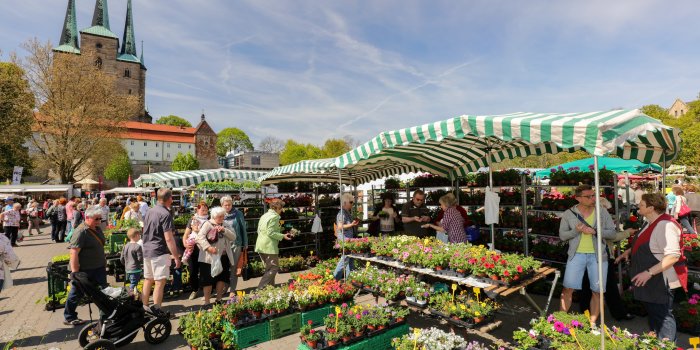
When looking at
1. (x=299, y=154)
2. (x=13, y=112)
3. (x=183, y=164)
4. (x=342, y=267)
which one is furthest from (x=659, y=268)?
(x=299, y=154)

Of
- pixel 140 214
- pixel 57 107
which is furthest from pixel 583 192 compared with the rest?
pixel 57 107

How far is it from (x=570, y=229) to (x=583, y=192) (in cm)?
48

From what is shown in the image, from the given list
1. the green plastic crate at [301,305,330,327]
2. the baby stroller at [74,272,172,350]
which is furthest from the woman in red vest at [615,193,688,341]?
the baby stroller at [74,272,172,350]

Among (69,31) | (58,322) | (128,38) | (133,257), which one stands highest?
(128,38)

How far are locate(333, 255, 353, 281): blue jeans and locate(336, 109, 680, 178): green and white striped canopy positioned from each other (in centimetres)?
164

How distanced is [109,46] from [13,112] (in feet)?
174

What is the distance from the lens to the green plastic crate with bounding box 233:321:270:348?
4285mm

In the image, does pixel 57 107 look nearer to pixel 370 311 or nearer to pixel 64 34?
pixel 370 311

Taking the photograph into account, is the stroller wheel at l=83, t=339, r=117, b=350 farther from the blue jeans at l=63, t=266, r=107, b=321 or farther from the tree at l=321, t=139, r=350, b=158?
the tree at l=321, t=139, r=350, b=158

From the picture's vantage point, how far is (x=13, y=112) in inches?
848

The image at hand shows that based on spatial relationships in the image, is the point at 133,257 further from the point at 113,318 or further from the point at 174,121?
the point at 174,121

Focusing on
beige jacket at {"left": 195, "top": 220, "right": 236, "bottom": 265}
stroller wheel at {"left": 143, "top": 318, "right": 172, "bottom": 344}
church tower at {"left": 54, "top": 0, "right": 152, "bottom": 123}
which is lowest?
stroller wheel at {"left": 143, "top": 318, "right": 172, "bottom": 344}

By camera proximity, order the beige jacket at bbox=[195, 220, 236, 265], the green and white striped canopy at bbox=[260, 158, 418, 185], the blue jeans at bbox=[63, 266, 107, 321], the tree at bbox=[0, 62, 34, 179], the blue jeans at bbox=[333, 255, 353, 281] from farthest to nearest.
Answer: the tree at bbox=[0, 62, 34, 179] → the green and white striped canopy at bbox=[260, 158, 418, 185] → the blue jeans at bbox=[333, 255, 353, 281] → the beige jacket at bbox=[195, 220, 236, 265] → the blue jeans at bbox=[63, 266, 107, 321]

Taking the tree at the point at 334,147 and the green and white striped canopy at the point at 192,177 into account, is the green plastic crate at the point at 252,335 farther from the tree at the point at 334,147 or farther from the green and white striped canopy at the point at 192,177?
the tree at the point at 334,147
